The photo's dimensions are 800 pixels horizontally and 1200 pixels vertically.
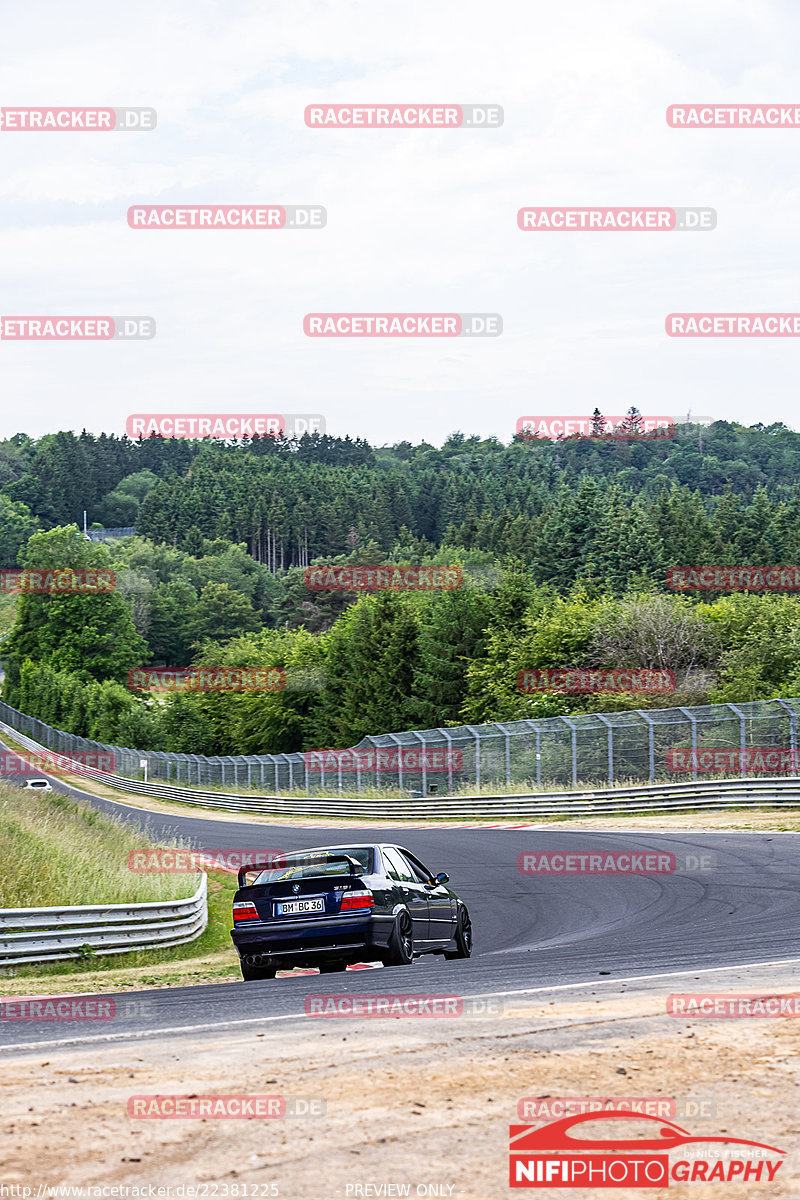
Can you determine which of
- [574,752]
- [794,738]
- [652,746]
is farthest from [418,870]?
[574,752]

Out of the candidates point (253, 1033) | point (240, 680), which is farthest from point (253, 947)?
point (240, 680)

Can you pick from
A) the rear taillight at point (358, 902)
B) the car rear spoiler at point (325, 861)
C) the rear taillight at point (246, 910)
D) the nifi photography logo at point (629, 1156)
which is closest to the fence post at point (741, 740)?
the car rear spoiler at point (325, 861)

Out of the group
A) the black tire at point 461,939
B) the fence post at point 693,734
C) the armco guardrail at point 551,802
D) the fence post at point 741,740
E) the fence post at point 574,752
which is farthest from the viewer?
the fence post at point 574,752

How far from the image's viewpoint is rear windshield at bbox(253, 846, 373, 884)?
11820 millimetres

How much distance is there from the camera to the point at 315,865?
1210 centimetres

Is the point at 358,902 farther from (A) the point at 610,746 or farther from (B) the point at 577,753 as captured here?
(B) the point at 577,753

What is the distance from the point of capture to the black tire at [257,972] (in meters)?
11.9

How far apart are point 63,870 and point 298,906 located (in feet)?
19.1

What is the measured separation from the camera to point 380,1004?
877 centimetres

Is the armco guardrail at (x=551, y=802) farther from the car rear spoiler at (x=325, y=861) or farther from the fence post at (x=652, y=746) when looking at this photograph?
the car rear spoiler at (x=325, y=861)

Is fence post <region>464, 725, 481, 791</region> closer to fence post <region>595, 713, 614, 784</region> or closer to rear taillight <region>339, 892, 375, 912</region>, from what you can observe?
fence post <region>595, 713, 614, 784</region>

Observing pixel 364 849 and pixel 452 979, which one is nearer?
pixel 452 979

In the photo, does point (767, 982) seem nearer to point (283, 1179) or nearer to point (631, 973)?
point (631, 973)

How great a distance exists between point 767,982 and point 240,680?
3423 inches
